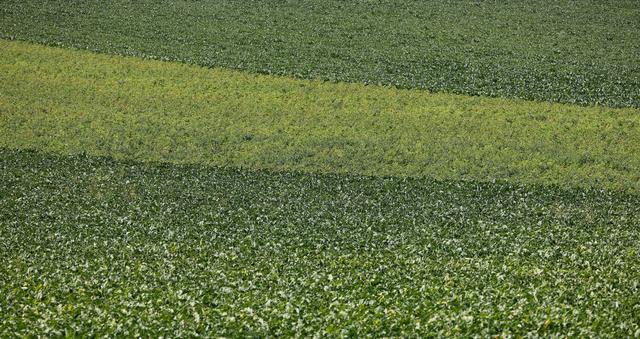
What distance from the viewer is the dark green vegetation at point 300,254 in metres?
16.0

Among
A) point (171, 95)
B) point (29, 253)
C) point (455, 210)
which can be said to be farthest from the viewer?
point (171, 95)

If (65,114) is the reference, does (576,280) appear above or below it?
below

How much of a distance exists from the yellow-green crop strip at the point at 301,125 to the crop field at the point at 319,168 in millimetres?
114

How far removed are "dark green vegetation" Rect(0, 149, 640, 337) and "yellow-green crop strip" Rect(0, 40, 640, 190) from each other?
147cm

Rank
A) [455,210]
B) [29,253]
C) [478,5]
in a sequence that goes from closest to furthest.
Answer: [29,253]
[455,210]
[478,5]

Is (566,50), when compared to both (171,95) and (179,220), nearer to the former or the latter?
(171,95)

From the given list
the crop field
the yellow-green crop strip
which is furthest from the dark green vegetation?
the yellow-green crop strip

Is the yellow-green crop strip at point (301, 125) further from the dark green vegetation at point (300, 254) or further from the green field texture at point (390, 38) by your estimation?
the green field texture at point (390, 38)

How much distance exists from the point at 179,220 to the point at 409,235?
19.2 feet

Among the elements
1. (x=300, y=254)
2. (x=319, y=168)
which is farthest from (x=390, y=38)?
(x=300, y=254)

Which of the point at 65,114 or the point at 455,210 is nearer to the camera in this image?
the point at 455,210

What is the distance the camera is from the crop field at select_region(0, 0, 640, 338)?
16875 millimetres

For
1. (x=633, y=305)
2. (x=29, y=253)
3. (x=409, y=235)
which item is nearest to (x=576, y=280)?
(x=633, y=305)

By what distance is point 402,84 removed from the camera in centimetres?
3603
